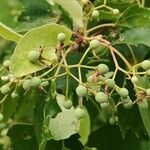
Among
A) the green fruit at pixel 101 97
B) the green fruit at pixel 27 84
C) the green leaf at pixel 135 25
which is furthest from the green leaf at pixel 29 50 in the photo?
the green leaf at pixel 135 25

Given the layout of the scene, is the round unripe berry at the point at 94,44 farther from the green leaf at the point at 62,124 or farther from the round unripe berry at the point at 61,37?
the green leaf at the point at 62,124

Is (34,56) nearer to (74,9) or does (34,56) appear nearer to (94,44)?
(94,44)

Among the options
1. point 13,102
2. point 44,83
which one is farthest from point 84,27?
point 13,102

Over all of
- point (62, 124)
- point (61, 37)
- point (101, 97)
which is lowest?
point (62, 124)

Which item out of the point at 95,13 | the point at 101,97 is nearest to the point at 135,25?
the point at 95,13

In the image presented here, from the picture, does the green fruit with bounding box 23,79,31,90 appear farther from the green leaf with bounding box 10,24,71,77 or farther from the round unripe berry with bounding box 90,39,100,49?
the round unripe berry with bounding box 90,39,100,49

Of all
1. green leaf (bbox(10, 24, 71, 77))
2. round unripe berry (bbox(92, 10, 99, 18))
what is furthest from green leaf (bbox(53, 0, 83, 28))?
green leaf (bbox(10, 24, 71, 77))
